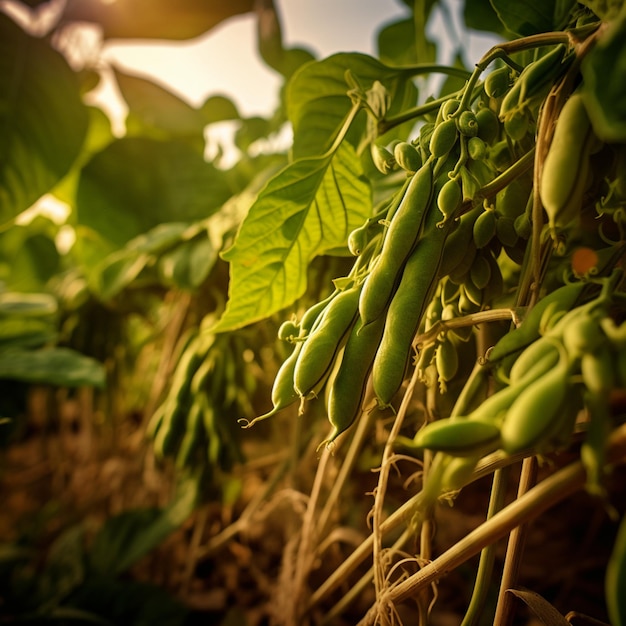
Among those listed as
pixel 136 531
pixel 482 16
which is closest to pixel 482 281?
pixel 482 16

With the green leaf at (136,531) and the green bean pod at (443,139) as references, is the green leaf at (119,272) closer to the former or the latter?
the green leaf at (136,531)

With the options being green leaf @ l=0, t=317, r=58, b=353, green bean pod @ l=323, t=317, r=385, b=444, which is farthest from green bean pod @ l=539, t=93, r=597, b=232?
green leaf @ l=0, t=317, r=58, b=353

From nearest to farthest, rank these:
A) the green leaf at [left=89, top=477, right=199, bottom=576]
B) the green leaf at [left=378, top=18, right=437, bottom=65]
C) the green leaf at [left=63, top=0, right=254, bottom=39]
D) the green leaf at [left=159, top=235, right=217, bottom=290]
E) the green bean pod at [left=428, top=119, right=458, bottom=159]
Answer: the green bean pod at [left=428, top=119, right=458, bottom=159]
the green leaf at [left=159, top=235, right=217, bottom=290]
the green leaf at [left=89, top=477, right=199, bottom=576]
the green leaf at [left=378, top=18, right=437, bottom=65]
the green leaf at [left=63, top=0, right=254, bottom=39]

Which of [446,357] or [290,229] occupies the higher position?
[290,229]

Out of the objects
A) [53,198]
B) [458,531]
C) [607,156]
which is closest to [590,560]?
[458,531]

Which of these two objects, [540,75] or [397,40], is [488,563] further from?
[397,40]

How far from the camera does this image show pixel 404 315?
0.27 metres

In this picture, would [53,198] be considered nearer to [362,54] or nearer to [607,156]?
[362,54]

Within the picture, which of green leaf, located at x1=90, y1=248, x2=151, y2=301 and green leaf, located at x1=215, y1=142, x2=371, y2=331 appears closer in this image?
green leaf, located at x1=215, y1=142, x2=371, y2=331

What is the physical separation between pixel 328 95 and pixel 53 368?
535 mm

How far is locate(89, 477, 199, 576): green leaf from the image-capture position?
0.75 meters

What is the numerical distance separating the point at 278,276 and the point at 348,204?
3.6 inches

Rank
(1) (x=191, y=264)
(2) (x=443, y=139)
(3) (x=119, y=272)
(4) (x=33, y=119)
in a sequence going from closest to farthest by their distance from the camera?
(2) (x=443, y=139) < (1) (x=191, y=264) < (3) (x=119, y=272) < (4) (x=33, y=119)

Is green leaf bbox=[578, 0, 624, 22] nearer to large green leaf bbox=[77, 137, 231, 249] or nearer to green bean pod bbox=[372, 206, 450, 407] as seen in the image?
green bean pod bbox=[372, 206, 450, 407]
